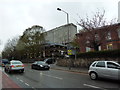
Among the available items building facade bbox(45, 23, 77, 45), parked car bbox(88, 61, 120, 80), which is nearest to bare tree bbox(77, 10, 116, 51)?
parked car bbox(88, 61, 120, 80)

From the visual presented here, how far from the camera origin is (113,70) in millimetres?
8344

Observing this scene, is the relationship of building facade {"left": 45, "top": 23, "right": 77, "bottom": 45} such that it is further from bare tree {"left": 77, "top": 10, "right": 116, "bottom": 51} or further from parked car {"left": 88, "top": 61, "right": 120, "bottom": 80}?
parked car {"left": 88, "top": 61, "right": 120, "bottom": 80}

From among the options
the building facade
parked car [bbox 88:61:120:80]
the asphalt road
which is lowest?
the asphalt road

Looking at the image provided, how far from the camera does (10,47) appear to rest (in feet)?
198

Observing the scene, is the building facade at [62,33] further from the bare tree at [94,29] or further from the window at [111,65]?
the window at [111,65]

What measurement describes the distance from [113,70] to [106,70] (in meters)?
0.55

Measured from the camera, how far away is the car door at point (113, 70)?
26.6 ft

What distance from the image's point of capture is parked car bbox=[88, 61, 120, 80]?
823cm

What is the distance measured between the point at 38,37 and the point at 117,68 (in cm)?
3718

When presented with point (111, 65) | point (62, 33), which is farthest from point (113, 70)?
point (62, 33)

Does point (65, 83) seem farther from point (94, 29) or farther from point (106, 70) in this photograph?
point (94, 29)

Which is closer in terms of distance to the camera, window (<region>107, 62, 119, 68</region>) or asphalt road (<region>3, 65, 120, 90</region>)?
asphalt road (<region>3, 65, 120, 90</region>)

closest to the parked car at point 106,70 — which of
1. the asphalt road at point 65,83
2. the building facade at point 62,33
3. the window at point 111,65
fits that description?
the window at point 111,65

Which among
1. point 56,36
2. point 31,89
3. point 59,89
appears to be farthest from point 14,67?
point 56,36
